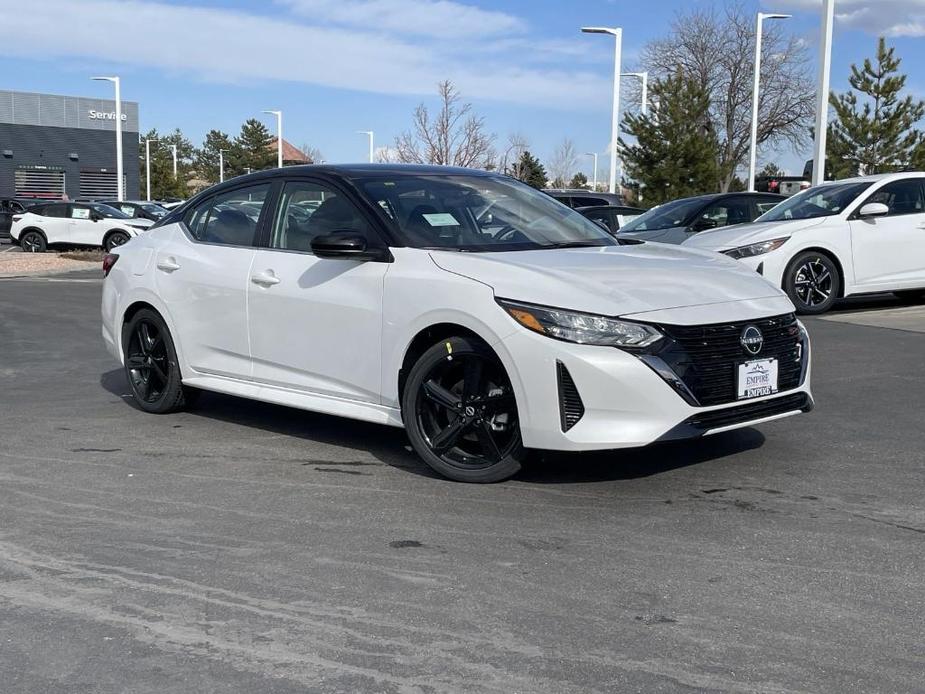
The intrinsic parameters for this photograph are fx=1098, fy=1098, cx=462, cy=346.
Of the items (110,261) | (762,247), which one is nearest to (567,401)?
(110,261)

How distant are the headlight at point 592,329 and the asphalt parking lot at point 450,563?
753mm

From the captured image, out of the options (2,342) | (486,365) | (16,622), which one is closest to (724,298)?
(486,365)

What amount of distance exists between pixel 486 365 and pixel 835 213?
344 inches

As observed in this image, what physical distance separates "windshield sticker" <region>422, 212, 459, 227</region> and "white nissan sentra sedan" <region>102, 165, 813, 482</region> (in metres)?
0.01

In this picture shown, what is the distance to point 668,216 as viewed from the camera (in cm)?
1579

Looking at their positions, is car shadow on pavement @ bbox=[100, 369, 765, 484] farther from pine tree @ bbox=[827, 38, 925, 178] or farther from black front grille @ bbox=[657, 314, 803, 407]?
pine tree @ bbox=[827, 38, 925, 178]

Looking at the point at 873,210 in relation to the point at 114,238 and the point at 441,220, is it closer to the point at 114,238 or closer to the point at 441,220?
the point at 441,220

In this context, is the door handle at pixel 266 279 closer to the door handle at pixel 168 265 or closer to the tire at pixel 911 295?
the door handle at pixel 168 265

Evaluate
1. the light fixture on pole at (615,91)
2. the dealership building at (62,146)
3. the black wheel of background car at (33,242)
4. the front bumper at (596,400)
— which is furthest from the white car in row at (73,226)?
the dealership building at (62,146)

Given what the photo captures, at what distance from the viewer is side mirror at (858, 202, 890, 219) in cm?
1236

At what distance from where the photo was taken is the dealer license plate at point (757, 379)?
5.18 meters

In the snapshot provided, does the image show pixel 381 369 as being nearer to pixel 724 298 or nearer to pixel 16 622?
pixel 724 298

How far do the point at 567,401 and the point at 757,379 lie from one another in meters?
0.99

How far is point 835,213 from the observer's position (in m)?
12.7
